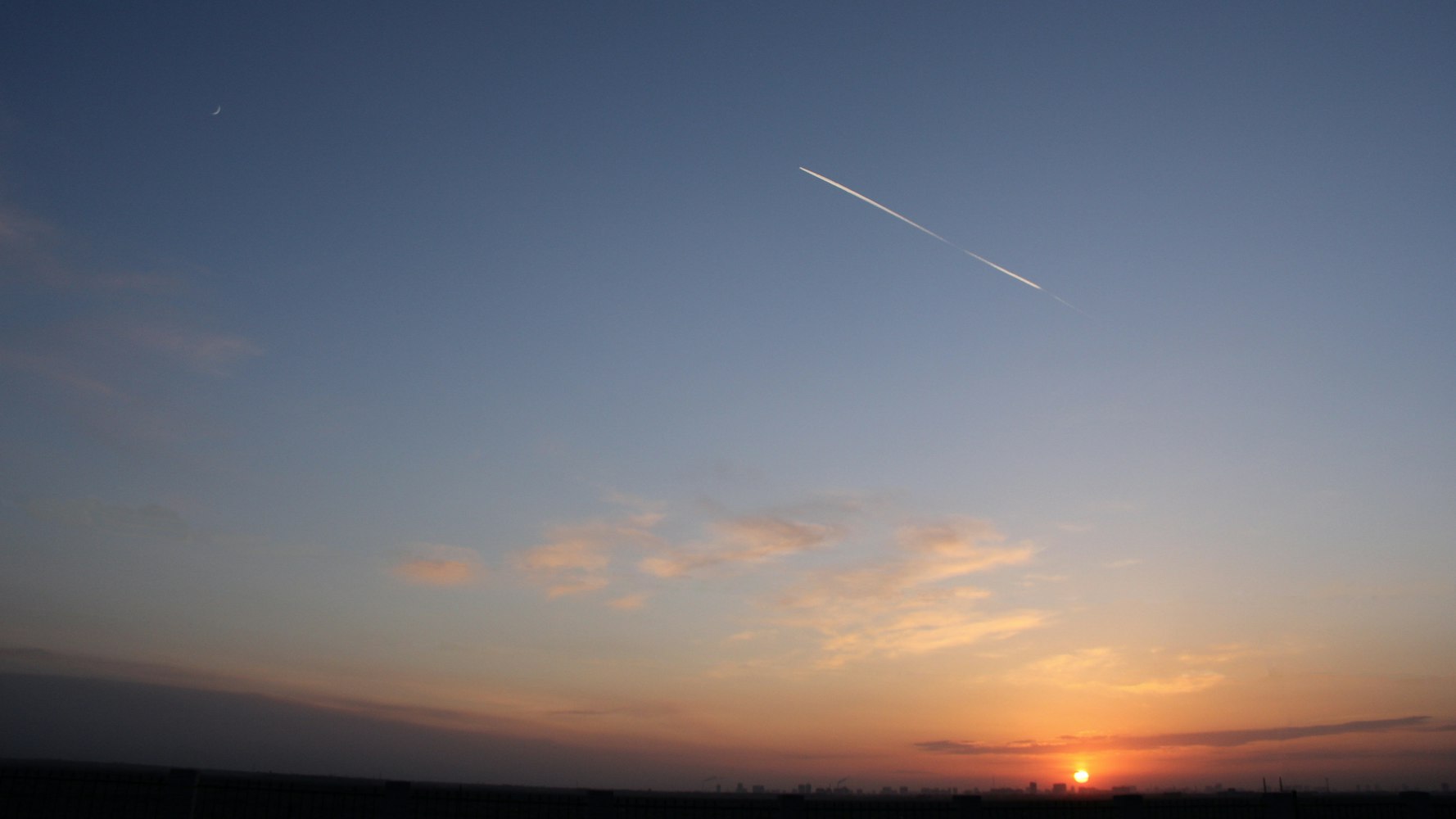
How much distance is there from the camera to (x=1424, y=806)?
1024 inches

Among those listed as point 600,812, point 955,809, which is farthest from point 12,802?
point 955,809

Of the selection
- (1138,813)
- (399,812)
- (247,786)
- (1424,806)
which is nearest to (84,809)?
(247,786)

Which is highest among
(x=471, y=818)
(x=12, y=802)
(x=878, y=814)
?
(x=878, y=814)

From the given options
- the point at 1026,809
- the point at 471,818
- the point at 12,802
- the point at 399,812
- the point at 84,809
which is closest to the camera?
the point at 399,812

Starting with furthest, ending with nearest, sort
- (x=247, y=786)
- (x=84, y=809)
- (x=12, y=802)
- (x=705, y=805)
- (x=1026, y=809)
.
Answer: (x=12, y=802) → (x=84, y=809) → (x=1026, y=809) → (x=705, y=805) → (x=247, y=786)

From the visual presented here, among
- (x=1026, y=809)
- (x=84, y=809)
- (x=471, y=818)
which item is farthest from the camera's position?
(x=471, y=818)

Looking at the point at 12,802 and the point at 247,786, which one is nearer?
the point at 247,786

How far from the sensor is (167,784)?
2017cm

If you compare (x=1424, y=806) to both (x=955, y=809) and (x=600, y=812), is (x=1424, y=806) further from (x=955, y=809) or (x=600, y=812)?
(x=600, y=812)

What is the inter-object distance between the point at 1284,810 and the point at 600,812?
59.3 feet

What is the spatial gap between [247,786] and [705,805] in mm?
10840

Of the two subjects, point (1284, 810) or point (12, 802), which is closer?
point (1284, 810)

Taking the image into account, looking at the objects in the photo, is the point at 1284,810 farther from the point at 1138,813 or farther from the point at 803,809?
the point at 803,809

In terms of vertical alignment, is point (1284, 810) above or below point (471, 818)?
above
